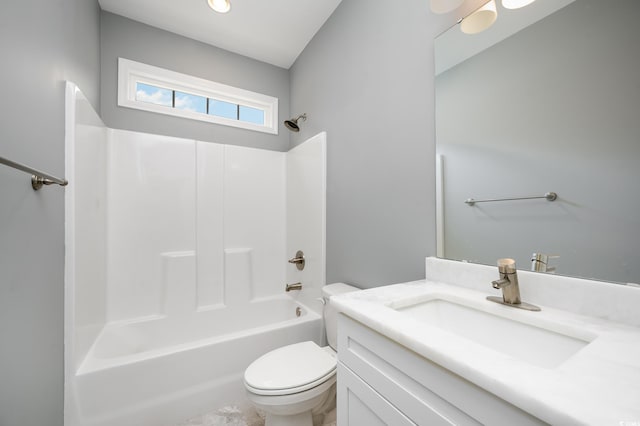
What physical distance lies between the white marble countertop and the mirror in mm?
205

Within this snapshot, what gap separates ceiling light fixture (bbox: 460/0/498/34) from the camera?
0.97 metres

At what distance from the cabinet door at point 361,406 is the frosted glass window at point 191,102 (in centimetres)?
241

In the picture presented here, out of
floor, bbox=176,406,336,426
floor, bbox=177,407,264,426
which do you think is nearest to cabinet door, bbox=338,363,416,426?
floor, bbox=176,406,336,426

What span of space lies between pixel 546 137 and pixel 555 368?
2.31 feet

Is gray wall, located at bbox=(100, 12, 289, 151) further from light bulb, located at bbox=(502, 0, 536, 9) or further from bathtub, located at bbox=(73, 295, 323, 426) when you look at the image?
light bulb, located at bbox=(502, 0, 536, 9)

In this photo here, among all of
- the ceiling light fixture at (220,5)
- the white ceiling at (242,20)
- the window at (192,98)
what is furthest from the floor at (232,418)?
the white ceiling at (242,20)

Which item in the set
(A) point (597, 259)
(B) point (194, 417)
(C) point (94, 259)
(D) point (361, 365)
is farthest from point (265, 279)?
(A) point (597, 259)

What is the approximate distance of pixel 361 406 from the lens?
77cm

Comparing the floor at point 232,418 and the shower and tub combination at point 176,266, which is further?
the floor at point 232,418

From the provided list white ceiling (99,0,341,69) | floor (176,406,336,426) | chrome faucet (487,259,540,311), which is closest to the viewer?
chrome faucet (487,259,540,311)

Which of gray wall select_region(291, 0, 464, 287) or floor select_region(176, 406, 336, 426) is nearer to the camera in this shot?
gray wall select_region(291, 0, 464, 287)

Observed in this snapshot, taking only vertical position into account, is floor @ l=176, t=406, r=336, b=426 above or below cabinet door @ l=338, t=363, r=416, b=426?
below

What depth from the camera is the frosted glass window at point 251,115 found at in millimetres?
2547

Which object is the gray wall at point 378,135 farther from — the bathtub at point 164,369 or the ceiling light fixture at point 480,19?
the bathtub at point 164,369
